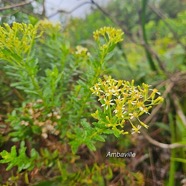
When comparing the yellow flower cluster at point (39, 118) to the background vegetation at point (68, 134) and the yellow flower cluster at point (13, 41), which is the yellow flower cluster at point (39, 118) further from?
the yellow flower cluster at point (13, 41)

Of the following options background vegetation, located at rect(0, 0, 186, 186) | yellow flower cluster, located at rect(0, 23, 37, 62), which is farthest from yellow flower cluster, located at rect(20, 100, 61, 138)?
yellow flower cluster, located at rect(0, 23, 37, 62)

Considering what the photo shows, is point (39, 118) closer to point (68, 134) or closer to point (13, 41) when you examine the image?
point (68, 134)

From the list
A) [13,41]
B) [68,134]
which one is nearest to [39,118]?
[68,134]

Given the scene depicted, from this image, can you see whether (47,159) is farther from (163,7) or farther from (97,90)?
(163,7)

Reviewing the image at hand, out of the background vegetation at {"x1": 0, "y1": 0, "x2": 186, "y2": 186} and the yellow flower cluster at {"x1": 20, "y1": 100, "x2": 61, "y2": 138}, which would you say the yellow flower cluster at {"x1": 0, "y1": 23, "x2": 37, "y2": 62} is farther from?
the yellow flower cluster at {"x1": 20, "y1": 100, "x2": 61, "y2": 138}

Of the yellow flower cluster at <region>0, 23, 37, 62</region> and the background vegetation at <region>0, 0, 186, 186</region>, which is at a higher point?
the yellow flower cluster at <region>0, 23, 37, 62</region>

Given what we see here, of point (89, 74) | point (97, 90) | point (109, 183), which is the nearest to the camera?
point (97, 90)

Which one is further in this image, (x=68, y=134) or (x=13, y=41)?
(x=68, y=134)

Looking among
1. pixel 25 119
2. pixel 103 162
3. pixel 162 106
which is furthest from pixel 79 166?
pixel 162 106
